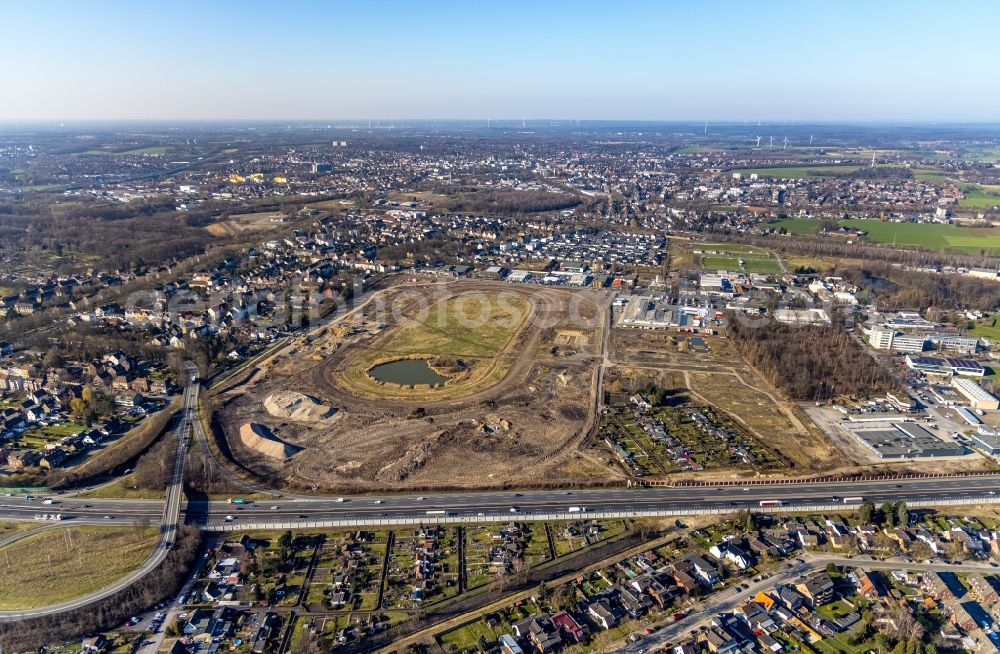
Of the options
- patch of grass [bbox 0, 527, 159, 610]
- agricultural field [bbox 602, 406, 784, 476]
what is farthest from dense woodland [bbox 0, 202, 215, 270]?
agricultural field [bbox 602, 406, 784, 476]

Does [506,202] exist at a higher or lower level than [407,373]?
higher

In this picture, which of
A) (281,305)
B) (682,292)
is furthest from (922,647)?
(281,305)

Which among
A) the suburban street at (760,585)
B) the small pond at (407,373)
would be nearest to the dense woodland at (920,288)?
the suburban street at (760,585)

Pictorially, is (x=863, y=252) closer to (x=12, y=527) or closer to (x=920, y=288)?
(x=920, y=288)

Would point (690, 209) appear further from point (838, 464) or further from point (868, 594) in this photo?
point (868, 594)

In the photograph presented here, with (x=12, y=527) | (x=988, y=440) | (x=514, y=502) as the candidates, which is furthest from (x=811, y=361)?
(x=12, y=527)

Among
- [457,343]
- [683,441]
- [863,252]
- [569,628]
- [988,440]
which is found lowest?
[569,628]

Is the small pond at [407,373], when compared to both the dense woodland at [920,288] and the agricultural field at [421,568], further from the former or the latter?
the dense woodland at [920,288]
